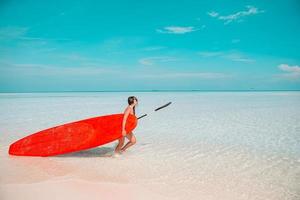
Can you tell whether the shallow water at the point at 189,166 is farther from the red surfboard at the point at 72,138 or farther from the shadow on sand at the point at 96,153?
the red surfboard at the point at 72,138

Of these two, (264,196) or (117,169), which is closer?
(264,196)

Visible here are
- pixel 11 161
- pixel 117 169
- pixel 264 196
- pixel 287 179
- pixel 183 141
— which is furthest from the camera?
pixel 183 141

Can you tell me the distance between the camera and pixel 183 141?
7.07 meters

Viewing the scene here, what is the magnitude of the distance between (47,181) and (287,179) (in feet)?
10.8

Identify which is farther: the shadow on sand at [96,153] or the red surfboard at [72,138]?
A: the shadow on sand at [96,153]

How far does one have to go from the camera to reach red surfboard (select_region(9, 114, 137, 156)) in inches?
205

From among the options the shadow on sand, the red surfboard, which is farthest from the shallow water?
the red surfboard

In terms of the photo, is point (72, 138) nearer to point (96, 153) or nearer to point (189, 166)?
point (96, 153)

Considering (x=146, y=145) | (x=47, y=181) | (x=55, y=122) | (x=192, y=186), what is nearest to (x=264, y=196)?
(x=192, y=186)

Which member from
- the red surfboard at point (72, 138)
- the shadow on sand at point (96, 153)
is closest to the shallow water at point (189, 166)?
the shadow on sand at point (96, 153)

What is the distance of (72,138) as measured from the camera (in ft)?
17.5

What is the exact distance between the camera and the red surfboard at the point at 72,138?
5219 millimetres

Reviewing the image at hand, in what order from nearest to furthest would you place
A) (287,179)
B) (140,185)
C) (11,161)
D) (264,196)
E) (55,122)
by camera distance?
(264,196) < (140,185) < (287,179) < (11,161) < (55,122)

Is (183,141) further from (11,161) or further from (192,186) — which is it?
(11,161)
